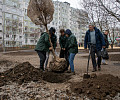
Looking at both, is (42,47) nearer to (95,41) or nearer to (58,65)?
(58,65)

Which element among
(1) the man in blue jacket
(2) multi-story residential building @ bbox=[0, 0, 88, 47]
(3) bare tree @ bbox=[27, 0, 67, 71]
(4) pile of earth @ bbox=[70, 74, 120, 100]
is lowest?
(4) pile of earth @ bbox=[70, 74, 120, 100]

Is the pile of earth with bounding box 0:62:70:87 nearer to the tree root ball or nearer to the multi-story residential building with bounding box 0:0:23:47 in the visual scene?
the tree root ball

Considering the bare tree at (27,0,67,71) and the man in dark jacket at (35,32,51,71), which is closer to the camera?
the man in dark jacket at (35,32,51,71)

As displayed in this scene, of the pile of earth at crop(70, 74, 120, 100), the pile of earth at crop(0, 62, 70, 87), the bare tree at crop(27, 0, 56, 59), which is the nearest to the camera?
the pile of earth at crop(70, 74, 120, 100)

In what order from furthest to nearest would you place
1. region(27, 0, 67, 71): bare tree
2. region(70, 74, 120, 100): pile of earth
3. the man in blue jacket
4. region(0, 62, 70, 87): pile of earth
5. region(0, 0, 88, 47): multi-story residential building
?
region(0, 0, 88, 47): multi-story residential building < the man in blue jacket < region(27, 0, 67, 71): bare tree < region(0, 62, 70, 87): pile of earth < region(70, 74, 120, 100): pile of earth

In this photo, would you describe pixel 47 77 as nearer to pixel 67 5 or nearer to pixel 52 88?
pixel 52 88

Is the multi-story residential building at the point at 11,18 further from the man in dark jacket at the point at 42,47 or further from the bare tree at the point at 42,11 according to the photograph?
the man in dark jacket at the point at 42,47

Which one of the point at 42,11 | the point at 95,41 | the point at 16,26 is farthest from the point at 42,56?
the point at 16,26

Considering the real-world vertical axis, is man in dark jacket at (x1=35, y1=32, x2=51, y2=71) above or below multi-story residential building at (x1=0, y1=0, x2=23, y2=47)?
below

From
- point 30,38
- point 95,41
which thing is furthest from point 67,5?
point 95,41

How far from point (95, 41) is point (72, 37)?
1234 millimetres

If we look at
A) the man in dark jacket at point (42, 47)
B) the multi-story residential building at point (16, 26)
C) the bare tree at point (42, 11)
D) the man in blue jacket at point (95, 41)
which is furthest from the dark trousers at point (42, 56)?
the multi-story residential building at point (16, 26)

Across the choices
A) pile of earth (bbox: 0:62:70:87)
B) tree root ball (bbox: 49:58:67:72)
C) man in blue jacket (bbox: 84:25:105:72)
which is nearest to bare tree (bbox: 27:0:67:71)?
tree root ball (bbox: 49:58:67:72)

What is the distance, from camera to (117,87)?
3535 millimetres
